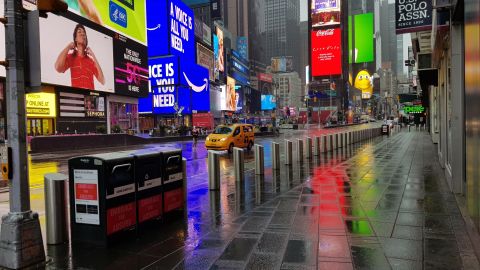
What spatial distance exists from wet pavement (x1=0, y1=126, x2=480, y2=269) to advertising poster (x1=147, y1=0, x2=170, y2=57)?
197 ft

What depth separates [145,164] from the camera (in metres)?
6.37

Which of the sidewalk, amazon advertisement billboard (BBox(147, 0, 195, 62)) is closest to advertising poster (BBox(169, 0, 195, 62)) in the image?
amazon advertisement billboard (BBox(147, 0, 195, 62))

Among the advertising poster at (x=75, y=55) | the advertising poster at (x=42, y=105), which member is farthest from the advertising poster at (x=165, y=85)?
the advertising poster at (x=42, y=105)

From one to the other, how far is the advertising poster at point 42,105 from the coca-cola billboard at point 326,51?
73.3 metres

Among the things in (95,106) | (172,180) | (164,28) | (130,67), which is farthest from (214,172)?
(164,28)

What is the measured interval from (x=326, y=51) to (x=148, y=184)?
98.0 metres

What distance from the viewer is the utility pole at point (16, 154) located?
4832 mm

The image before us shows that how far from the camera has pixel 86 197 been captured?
5.71m

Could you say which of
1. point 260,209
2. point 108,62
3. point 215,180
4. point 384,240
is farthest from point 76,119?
point 384,240

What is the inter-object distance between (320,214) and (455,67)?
14.0ft

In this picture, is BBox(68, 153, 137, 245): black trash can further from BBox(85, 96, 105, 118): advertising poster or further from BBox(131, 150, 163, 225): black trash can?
BBox(85, 96, 105, 118): advertising poster

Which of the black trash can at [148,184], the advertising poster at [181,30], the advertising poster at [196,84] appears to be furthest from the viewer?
the advertising poster at [181,30]

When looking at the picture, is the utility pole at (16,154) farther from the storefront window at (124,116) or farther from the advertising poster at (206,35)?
the advertising poster at (206,35)

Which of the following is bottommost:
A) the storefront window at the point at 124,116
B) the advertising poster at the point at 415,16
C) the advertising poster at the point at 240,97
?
the storefront window at the point at 124,116
